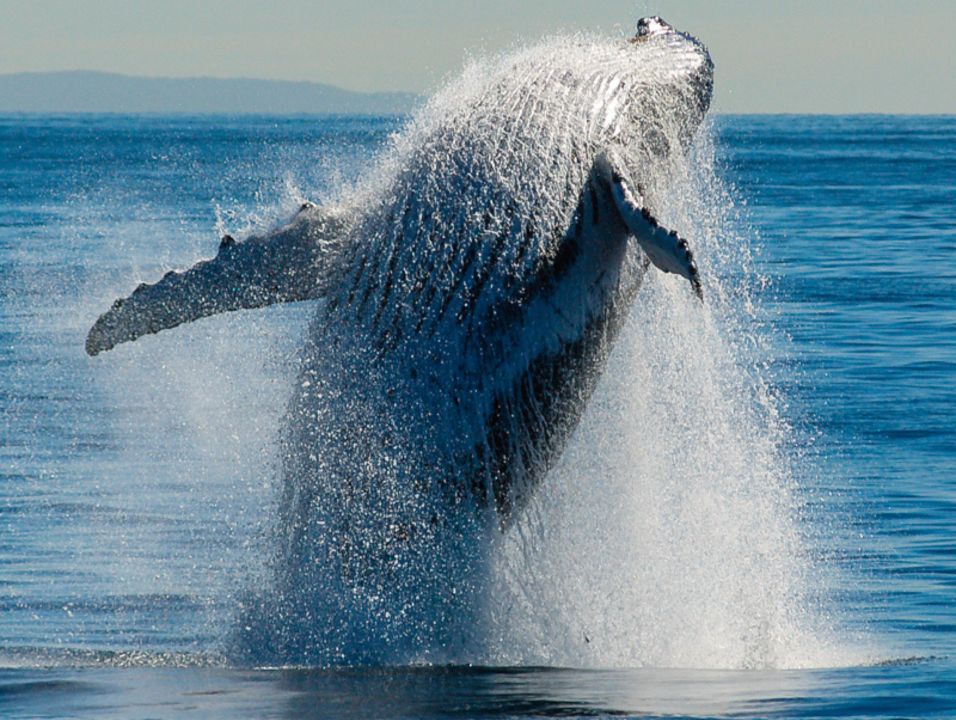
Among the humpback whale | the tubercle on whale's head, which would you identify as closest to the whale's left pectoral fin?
the humpback whale

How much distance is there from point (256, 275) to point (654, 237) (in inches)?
115

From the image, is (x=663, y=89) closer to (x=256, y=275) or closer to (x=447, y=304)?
(x=447, y=304)

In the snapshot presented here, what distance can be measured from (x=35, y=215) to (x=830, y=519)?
133 ft

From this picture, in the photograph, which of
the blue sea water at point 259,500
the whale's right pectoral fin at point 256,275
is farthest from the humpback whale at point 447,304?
the blue sea water at point 259,500

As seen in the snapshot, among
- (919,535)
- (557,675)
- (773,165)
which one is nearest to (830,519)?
(919,535)

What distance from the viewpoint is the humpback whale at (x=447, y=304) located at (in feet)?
39.9

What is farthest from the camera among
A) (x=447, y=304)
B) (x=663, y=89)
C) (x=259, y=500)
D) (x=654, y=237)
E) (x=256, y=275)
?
(x=259, y=500)

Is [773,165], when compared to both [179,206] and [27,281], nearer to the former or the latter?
[179,206]

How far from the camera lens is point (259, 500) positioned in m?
18.2

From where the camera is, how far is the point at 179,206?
58.6m

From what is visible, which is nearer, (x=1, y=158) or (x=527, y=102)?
(x=527, y=102)

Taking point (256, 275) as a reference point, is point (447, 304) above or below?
above

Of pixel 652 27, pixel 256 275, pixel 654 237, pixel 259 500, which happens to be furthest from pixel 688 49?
pixel 259 500

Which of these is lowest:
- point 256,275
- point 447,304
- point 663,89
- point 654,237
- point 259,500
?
point 259,500
